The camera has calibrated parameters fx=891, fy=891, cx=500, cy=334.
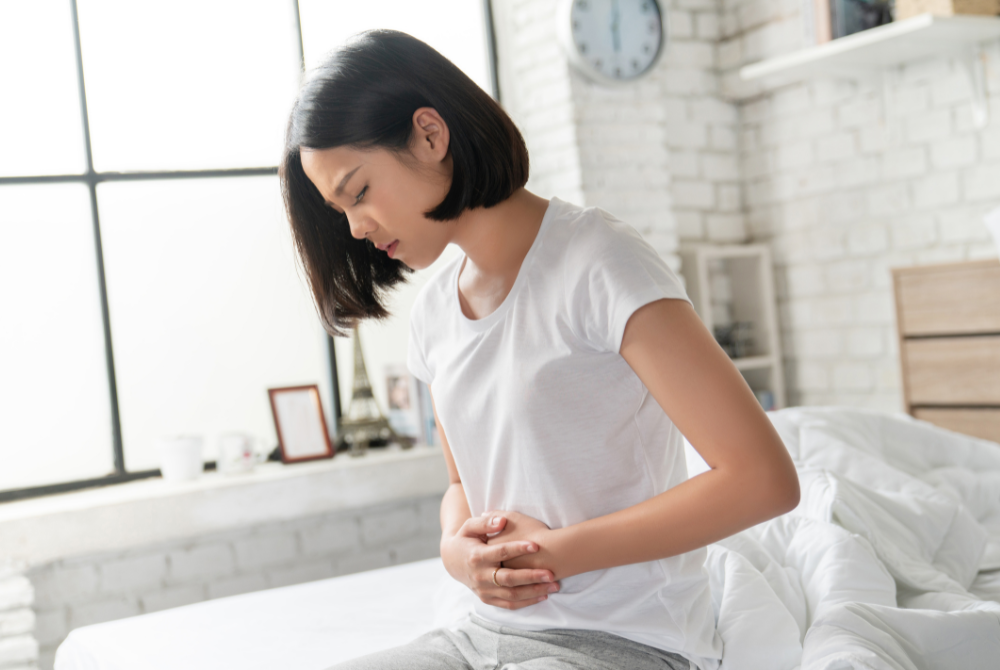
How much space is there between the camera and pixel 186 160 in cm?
293

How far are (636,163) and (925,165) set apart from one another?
0.97 m

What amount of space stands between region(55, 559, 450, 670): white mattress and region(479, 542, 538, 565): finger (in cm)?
50

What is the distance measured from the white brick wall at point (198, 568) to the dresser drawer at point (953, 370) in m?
1.59

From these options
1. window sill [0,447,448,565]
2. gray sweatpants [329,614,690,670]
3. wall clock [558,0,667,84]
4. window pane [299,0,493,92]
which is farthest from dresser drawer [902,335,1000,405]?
gray sweatpants [329,614,690,670]

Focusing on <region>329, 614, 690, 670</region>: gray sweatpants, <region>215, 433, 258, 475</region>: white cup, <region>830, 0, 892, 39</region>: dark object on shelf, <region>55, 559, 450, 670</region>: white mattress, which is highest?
<region>830, 0, 892, 39</region>: dark object on shelf

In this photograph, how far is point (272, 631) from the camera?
5.24ft

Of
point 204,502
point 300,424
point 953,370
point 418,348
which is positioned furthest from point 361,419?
point 953,370

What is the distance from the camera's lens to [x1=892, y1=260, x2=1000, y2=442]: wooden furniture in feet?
8.36

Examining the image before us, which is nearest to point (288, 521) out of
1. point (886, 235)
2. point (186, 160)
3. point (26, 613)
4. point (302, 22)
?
point (26, 613)

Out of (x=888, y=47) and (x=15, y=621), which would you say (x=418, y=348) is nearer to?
(x=15, y=621)

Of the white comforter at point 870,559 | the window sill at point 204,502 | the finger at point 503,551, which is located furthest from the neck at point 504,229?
the window sill at point 204,502

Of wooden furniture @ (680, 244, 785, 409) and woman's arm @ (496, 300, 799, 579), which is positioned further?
wooden furniture @ (680, 244, 785, 409)

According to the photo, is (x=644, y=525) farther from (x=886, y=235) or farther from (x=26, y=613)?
(x=886, y=235)

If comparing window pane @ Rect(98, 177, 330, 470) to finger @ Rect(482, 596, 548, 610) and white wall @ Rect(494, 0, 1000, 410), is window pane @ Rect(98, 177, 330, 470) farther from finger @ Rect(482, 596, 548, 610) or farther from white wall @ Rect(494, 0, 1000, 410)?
finger @ Rect(482, 596, 548, 610)
